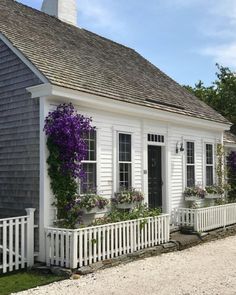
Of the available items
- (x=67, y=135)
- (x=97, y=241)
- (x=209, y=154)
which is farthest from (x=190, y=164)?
(x=67, y=135)

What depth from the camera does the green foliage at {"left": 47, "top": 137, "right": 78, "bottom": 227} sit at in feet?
27.3

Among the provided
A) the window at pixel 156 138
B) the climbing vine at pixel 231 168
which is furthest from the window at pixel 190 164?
the climbing vine at pixel 231 168

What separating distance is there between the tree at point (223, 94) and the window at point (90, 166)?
18258 millimetres

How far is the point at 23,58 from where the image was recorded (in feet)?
29.4

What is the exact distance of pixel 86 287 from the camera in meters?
6.64

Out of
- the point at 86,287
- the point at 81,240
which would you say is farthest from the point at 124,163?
the point at 86,287

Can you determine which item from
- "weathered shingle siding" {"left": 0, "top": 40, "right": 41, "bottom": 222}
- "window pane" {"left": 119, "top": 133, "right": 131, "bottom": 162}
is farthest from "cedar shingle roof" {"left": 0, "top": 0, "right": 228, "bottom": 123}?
"window pane" {"left": 119, "top": 133, "right": 131, "bottom": 162}

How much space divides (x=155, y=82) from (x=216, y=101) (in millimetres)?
14494

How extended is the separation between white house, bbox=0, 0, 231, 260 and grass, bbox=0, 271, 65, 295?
2.28ft

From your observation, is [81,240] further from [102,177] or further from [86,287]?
[102,177]

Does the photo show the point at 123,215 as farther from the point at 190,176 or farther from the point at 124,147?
the point at 190,176

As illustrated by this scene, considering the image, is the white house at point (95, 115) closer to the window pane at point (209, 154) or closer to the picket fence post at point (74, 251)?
the window pane at point (209, 154)

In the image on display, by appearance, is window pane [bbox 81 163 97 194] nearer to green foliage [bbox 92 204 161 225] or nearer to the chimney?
green foliage [bbox 92 204 161 225]

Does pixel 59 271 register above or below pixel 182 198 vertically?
below
